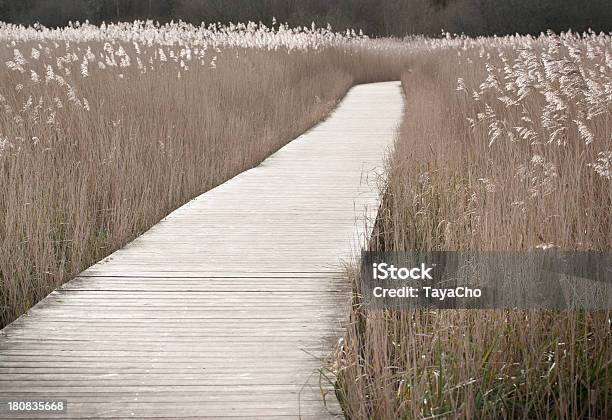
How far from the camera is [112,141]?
6.70 m

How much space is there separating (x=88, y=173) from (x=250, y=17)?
2802cm

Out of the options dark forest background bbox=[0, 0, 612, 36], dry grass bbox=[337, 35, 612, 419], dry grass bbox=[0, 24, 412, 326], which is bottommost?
dry grass bbox=[337, 35, 612, 419]

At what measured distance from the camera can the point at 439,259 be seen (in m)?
4.19

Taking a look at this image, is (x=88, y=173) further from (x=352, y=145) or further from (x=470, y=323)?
(x=352, y=145)

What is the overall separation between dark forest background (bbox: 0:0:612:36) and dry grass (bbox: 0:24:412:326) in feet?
62.2

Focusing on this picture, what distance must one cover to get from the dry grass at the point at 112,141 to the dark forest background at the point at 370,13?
18.9 m

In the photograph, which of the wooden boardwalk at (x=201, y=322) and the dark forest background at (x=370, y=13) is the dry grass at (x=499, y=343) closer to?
the wooden boardwalk at (x=201, y=322)

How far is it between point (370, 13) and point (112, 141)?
101 ft

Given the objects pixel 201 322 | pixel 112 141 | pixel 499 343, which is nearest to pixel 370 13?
pixel 112 141

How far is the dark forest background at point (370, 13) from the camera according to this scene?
31422 mm

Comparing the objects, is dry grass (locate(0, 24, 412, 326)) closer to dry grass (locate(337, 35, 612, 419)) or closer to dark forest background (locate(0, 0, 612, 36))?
dry grass (locate(337, 35, 612, 419))

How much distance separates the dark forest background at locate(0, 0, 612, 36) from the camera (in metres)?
31.4

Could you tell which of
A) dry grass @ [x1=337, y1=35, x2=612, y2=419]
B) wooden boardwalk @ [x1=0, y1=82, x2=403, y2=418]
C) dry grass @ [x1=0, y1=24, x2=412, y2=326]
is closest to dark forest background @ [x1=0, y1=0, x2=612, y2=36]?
dry grass @ [x1=0, y1=24, x2=412, y2=326]

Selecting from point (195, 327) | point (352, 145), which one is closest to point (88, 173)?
point (195, 327)
